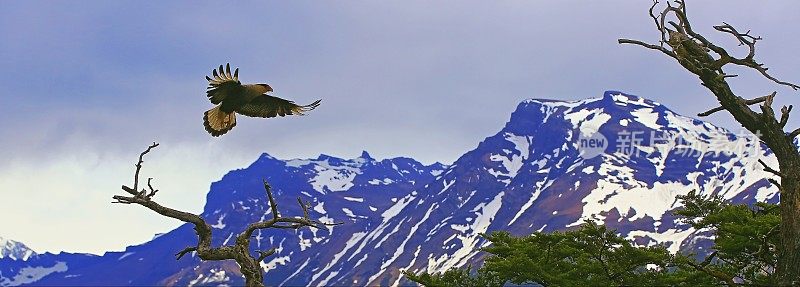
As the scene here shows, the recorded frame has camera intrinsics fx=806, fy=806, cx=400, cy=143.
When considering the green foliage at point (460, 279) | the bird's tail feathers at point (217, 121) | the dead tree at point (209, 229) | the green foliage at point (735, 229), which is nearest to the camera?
the dead tree at point (209, 229)

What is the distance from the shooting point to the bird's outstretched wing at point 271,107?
40.4ft

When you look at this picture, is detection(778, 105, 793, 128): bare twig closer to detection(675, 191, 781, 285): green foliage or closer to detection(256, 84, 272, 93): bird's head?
detection(256, 84, 272, 93): bird's head

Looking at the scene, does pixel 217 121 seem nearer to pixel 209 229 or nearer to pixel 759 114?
pixel 209 229

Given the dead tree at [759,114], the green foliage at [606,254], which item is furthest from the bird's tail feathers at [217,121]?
the green foliage at [606,254]

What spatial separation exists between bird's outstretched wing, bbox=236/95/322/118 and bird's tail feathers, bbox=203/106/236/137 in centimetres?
23

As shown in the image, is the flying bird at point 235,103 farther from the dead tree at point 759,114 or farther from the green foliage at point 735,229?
→ the green foliage at point 735,229

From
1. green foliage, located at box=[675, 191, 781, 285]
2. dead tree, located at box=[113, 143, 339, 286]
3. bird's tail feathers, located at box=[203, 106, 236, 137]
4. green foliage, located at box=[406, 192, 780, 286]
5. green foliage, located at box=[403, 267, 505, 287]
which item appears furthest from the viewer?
green foliage, located at box=[403, 267, 505, 287]

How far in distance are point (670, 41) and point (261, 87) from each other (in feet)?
21.5

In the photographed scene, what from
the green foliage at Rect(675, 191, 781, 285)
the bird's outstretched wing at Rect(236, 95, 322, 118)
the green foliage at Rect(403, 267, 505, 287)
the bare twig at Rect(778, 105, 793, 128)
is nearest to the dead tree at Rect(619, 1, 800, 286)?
the bare twig at Rect(778, 105, 793, 128)

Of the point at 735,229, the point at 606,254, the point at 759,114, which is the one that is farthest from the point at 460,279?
the point at 759,114

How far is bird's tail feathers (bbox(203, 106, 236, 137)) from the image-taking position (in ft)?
38.8

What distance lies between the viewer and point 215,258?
34.6ft

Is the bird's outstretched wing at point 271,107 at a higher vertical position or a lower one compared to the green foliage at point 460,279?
lower

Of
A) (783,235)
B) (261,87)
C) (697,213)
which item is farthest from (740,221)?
(261,87)
